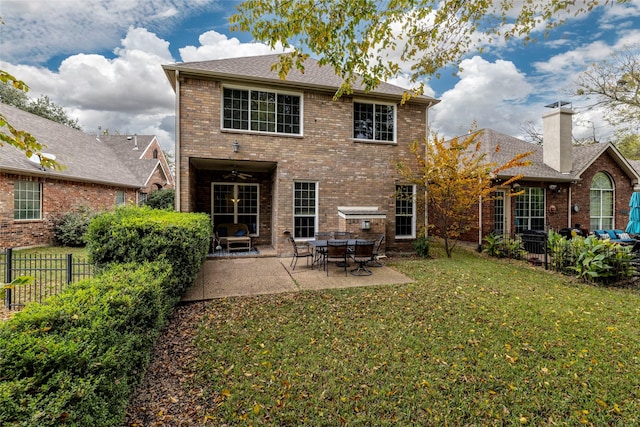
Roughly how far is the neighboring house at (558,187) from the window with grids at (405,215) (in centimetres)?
341

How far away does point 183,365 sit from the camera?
3.72 metres

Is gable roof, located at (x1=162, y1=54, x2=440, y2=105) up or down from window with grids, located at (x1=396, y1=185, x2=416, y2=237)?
up

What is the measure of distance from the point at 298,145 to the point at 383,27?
607 centimetres

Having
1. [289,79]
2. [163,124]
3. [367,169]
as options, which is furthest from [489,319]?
[163,124]

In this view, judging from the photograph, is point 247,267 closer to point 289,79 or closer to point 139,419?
point 139,419

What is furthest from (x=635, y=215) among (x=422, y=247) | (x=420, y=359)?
(x=420, y=359)

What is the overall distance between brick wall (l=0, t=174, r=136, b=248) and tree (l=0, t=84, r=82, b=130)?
76.3ft

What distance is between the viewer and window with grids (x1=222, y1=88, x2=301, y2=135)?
9.83 m

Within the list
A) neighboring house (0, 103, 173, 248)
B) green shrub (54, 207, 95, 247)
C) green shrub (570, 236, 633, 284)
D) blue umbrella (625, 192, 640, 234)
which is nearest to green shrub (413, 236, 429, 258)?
green shrub (570, 236, 633, 284)

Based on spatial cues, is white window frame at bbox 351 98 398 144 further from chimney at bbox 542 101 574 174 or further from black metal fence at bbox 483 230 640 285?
chimney at bbox 542 101 574 174

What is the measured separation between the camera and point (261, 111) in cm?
1010

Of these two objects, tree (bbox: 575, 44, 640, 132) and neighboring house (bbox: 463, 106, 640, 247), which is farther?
tree (bbox: 575, 44, 640, 132)

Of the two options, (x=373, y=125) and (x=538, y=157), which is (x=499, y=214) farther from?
(x=373, y=125)

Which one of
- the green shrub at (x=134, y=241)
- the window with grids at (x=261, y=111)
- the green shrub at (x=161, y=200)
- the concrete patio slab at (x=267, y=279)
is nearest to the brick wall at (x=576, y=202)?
the concrete patio slab at (x=267, y=279)
